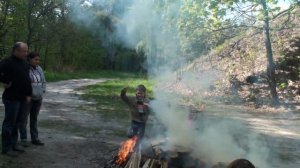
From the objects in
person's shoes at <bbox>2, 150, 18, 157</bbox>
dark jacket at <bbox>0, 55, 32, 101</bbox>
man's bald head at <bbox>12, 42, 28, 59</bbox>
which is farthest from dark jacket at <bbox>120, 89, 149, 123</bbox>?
person's shoes at <bbox>2, 150, 18, 157</bbox>

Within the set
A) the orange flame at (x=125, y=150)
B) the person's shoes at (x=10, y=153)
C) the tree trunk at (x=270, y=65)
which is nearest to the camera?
the orange flame at (x=125, y=150)

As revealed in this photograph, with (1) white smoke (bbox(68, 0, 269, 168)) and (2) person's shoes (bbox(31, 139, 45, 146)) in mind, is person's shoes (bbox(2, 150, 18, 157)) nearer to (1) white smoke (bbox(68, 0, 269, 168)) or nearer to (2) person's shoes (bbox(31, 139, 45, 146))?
(2) person's shoes (bbox(31, 139, 45, 146))

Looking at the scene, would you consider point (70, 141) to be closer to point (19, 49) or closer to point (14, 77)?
point (14, 77)

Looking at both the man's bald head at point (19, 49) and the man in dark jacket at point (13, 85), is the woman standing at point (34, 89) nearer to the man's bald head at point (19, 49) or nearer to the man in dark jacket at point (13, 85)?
the man in dark jacket at point (13, 85)

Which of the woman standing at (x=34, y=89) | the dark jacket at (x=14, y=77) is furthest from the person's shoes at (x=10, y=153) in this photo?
the dark jacket at (x=14, y=77)

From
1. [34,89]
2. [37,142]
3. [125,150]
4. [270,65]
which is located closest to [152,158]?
[125,150]

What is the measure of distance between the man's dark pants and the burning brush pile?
1623 mm

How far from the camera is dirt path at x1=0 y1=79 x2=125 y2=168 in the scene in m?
6.42

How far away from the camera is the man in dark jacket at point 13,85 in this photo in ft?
20.2

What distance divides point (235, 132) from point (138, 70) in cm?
626

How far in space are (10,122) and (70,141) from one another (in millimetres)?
2076

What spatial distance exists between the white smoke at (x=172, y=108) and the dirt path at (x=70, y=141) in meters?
1.40

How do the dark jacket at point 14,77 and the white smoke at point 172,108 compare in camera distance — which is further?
the white smoke at point 172,108

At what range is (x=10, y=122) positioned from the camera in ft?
20.4
